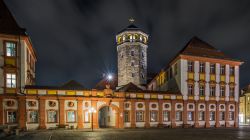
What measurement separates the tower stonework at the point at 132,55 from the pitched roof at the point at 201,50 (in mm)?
16009

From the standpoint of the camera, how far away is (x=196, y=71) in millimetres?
39594

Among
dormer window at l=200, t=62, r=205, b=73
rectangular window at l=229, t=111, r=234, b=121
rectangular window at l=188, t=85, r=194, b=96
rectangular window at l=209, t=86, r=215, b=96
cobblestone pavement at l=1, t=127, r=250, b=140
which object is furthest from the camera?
rectangular window at l=229, t=111, r=234, b=121

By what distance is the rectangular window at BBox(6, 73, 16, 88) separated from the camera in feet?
96.3

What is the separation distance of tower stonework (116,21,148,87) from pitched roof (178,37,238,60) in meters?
16.0

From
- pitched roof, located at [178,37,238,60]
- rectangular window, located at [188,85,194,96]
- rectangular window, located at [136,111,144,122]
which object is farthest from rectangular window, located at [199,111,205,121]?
rectangular window, located at [136,111,144,122]

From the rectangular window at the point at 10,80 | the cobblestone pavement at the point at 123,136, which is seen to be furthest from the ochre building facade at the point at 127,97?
the cobblestone pavement at the point at 123,136

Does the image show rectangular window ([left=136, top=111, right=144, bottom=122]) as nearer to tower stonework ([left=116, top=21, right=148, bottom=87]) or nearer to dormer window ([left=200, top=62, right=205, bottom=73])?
dormer window ([left=200, top=62, right=205, bottom=73])

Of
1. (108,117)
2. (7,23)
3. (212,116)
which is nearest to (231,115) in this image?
(212,116)

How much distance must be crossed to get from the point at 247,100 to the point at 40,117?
57444 millimetres

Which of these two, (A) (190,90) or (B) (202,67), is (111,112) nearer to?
(A) (190,90)

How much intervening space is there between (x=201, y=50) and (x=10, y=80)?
31.1 metres

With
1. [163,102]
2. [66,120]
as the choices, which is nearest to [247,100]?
[163,102]

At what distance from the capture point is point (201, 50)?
41.6m

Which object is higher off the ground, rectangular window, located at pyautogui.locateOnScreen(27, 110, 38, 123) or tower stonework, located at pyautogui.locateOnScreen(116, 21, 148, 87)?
tower stonework, located at pyautogui.locateOnScreen(116, 21, 148, 87)
